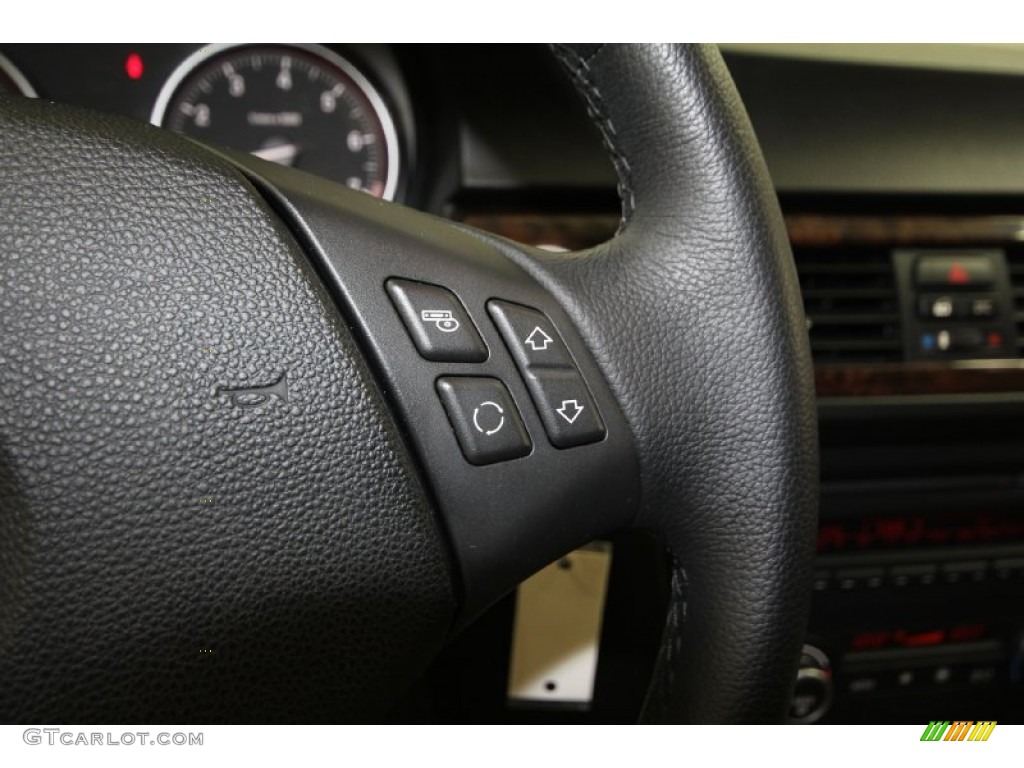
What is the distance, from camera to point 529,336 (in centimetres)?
44

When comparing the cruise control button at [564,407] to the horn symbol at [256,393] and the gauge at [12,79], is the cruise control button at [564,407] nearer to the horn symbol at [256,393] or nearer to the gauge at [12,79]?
the horn symbol at [256,393]

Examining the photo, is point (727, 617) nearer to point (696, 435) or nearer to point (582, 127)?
point (696, 435)

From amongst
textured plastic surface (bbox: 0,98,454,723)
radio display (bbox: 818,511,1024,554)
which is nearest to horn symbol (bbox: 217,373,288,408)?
textured plastic surface (bbox: 0,98,454,723)

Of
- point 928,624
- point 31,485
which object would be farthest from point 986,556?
point 31,485

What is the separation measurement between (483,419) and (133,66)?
24.3 inches

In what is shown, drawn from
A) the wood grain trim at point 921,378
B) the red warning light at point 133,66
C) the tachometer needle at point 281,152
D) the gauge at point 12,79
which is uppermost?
the red warning light at point 133,66

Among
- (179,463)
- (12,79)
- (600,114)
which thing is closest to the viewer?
(179,463)

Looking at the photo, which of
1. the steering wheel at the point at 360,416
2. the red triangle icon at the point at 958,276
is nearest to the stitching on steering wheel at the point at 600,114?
the steering wheel at the point at 360,416

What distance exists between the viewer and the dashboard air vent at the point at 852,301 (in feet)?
2.67

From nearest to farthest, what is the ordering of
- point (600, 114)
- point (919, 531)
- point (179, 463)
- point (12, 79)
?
1. point (179, 463)
2. point (600, 114)
3. point (12, 79)
4. point (919, 531)

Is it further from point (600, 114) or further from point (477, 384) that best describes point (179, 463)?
point (600, 114)

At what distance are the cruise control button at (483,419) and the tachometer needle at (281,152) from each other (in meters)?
0.52

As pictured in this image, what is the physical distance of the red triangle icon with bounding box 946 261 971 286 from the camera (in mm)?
828
